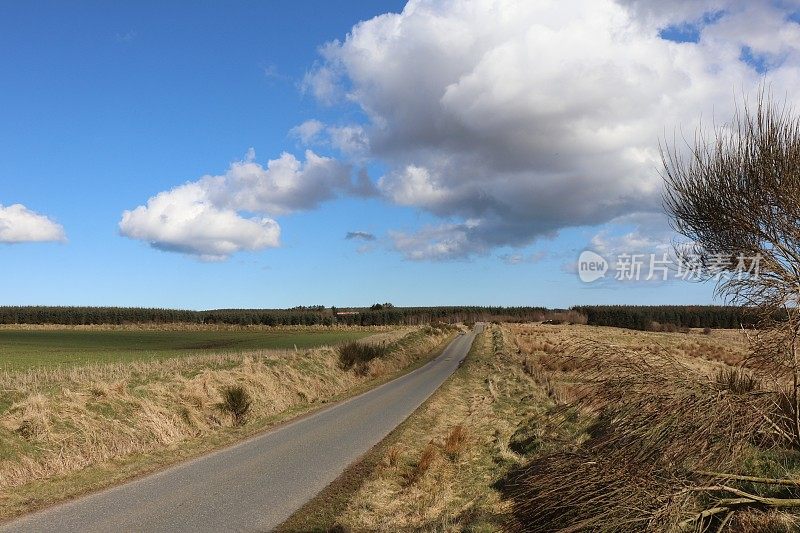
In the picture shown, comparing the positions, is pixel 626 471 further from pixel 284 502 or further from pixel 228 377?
pixel 228 377

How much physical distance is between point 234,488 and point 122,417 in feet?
24.9

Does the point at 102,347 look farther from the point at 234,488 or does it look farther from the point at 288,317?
the point at 288,317

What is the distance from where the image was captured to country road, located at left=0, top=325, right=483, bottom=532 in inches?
344

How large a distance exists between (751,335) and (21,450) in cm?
1540

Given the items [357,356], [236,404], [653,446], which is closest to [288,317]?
[357,356]

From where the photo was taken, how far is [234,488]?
34.8ft

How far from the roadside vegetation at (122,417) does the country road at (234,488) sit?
0.91 meters

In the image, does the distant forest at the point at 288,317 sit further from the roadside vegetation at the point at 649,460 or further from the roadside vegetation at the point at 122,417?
the roadside vegetation at the point at 649,460

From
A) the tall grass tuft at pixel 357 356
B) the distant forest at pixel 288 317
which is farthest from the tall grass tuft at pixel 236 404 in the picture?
the distant forest at pixel 288 317

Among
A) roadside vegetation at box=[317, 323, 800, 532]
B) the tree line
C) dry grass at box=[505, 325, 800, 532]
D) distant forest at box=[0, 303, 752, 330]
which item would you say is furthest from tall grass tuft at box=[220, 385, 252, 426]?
the tree line

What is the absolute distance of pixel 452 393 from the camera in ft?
79.3

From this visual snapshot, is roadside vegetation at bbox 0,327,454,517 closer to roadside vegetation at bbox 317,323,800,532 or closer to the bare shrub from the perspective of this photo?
roadside vegetation at bbox 317,323,800,532

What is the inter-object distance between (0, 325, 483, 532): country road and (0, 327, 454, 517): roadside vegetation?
909mm

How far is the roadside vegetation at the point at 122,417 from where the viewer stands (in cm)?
1177
